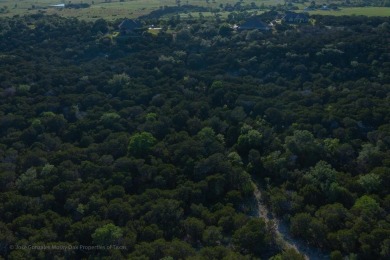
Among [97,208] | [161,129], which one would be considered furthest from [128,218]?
[161,129]

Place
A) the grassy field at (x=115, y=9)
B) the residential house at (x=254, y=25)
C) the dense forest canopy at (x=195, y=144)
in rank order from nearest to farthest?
1. the dense forest canopy at (x=195, y=144)
2. the residential house at (x=254, y=25)
3. the grassy field at (x=115, y=9)

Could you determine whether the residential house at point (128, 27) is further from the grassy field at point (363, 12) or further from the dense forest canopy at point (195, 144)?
the grassy field at point (363, 12)

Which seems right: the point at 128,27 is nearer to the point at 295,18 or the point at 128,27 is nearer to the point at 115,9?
the point at 115,9

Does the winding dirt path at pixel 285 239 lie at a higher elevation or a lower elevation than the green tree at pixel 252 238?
lower

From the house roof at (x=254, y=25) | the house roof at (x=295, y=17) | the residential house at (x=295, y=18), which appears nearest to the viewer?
the house roof at (x=254, y=25)

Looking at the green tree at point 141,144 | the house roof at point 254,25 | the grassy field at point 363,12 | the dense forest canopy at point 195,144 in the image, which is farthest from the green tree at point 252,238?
the grassy field at point 363,12

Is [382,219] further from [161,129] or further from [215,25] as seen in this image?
[215,25]
